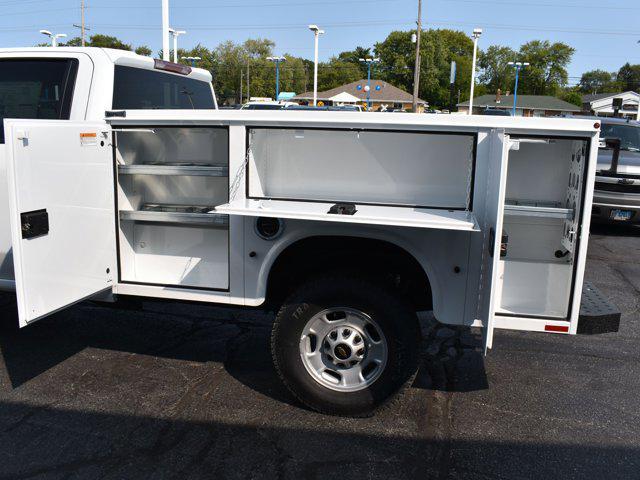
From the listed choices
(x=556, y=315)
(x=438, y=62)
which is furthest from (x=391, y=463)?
(x=438, y=62)

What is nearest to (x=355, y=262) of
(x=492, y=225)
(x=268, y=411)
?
(x=492, y=225)

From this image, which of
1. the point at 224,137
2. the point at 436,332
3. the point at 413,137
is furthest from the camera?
the point at 436,332

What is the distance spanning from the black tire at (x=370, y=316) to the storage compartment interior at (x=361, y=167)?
2.46 feet

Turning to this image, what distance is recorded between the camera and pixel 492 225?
10.5ft

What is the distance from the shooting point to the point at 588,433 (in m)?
3.71

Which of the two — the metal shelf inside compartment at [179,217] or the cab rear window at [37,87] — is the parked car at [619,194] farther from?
the cab rear window at [37,87]

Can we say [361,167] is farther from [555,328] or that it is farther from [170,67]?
[170,67]

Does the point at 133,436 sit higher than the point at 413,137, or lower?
lower

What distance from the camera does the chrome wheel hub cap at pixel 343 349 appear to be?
3660 millimetres

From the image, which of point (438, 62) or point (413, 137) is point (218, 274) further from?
point (438, 62)

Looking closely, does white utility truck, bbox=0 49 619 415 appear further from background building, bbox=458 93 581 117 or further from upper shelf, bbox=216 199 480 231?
background building, bbox=458 93 581 117

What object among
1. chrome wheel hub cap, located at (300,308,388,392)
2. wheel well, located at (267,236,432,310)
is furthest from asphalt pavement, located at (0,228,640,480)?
wheel well, located at (267,236,432,310)

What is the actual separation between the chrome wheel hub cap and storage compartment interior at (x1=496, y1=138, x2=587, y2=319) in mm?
835

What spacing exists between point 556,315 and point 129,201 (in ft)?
9.75
